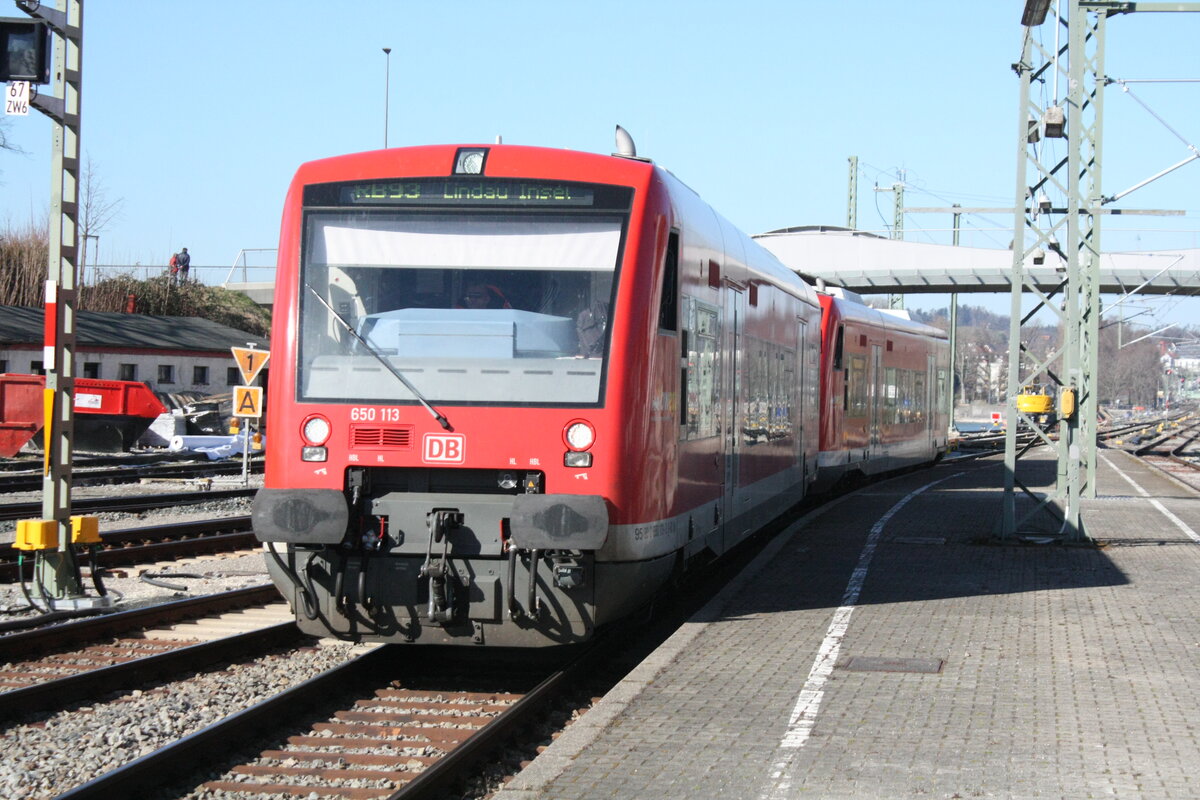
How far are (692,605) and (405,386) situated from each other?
4702 mm

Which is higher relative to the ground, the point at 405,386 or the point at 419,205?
the point at 419,205

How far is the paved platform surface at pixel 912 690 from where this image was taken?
5.94 meters

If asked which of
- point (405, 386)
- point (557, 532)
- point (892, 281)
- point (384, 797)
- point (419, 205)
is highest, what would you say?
point (892, 281)

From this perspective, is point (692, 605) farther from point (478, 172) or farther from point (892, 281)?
point (892, 281)

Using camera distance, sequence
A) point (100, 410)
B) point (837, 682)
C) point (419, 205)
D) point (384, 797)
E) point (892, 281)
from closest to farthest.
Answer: point (384, 797)
point (837, 682)
point (419, 205)
point (100, 410)
point (892, 281)

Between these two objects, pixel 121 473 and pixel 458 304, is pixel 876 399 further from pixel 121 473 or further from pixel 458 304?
pixel 458 304

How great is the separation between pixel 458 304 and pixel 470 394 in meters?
0.56

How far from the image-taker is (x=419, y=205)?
8.59m

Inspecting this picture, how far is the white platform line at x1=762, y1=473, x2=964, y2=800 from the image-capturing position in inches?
237

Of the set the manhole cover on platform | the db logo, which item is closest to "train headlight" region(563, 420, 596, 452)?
the db logo

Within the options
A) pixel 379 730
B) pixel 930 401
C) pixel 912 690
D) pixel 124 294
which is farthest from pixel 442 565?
pixel 124 294

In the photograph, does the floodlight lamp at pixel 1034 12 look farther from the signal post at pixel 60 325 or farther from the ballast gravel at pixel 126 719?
the ballast gravel at pixel 126 719

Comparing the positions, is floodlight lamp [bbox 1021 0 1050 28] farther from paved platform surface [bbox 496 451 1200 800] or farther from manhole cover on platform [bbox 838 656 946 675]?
manhole cover on platform [bbox 838 656 946 675]

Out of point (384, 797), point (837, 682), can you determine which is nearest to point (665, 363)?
point (837, 682)
